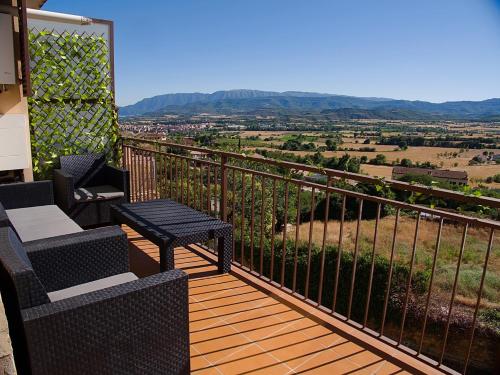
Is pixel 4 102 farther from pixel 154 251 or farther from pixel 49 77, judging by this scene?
pixel 154 251

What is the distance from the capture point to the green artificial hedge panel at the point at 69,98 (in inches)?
190

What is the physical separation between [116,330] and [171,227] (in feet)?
5.08

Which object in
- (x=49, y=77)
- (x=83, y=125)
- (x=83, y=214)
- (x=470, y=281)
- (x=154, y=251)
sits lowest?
(x=470, y=281)

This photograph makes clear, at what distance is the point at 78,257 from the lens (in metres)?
2.15

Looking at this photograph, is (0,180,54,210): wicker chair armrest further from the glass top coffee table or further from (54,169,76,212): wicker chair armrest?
the glass top coffee table

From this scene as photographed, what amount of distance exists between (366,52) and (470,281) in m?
50.0

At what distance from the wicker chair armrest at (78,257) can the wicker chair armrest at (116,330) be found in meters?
0.67

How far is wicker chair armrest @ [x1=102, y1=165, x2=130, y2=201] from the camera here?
178 inches

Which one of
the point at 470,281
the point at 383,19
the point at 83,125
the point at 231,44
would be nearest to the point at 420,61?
the point at 383,19

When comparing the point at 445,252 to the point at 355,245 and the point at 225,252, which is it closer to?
the point at 225,252

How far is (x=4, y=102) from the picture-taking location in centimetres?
426

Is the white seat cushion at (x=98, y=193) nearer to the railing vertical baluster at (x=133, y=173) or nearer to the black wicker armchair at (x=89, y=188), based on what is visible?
the black wicker armchair at (x=89, y=188)

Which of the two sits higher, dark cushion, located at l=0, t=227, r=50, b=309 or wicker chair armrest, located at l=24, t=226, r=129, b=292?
dark cushion, located at l=0, t=227, r=50, b=309

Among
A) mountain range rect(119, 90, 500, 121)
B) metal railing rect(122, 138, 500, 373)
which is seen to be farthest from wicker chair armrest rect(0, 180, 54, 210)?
mountain range rect(119, 90, 500, 121)
